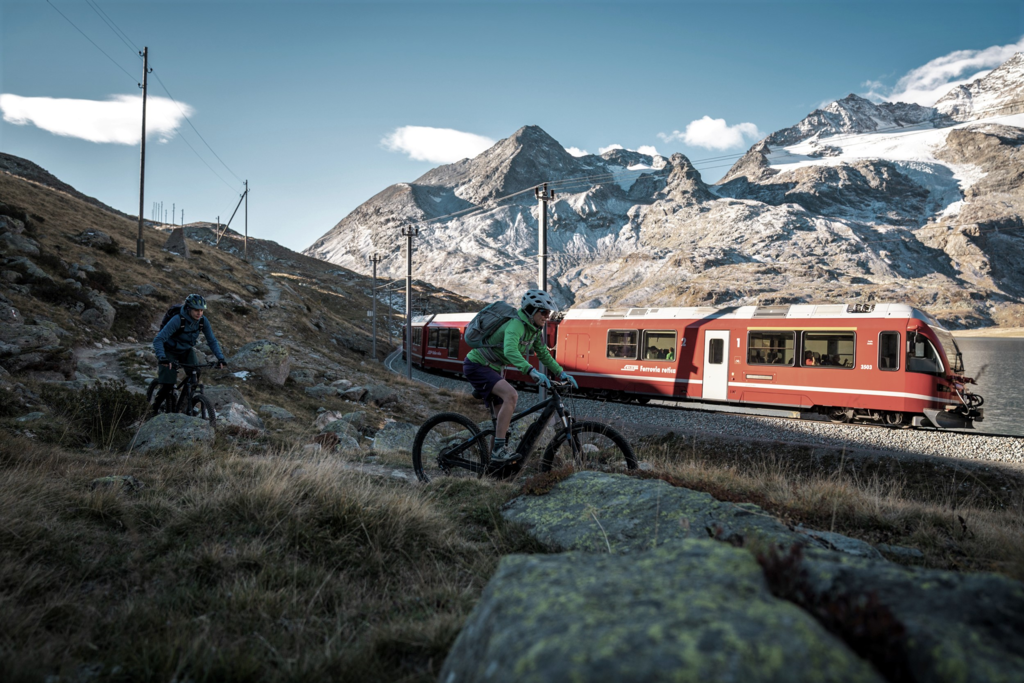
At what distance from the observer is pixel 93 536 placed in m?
3.22

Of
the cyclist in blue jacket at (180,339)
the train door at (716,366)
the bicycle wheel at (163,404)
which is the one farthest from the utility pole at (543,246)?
the bicycle wheel at (163,404)

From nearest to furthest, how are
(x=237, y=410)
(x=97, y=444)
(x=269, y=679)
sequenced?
(x=269, y=679)
(x=97, y=444)
(x=237, y=410)

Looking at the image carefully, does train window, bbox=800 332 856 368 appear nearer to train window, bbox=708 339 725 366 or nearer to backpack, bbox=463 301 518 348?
train window, bbox=708 339 725 366

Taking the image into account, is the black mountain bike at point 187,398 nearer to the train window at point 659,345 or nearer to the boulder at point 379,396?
the boulder at point 379,396

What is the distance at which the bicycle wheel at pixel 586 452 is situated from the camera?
5168 mm

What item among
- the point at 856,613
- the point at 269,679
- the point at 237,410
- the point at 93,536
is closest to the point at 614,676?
the point at 856,613

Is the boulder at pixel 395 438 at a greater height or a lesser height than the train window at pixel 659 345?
lesser

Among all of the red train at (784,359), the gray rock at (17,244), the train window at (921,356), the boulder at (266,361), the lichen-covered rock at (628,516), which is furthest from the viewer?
the gray rock at (17,244)

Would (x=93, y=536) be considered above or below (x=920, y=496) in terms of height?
above

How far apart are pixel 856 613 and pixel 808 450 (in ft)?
37.8

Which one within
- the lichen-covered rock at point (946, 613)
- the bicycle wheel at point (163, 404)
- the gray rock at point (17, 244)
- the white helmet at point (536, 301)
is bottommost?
the bicycle wheel at point (163, 404)

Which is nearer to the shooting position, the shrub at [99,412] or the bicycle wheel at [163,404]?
the shrub at [99,412]

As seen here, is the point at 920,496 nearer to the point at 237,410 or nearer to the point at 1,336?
the point at 237,410

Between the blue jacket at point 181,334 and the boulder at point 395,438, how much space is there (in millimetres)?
3031
